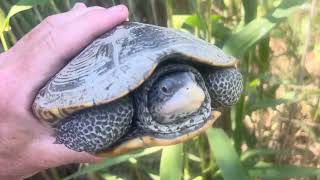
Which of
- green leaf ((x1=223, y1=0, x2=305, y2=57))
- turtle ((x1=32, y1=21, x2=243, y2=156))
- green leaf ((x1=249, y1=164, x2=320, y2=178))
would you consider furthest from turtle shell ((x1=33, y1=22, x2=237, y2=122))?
green leaf ((x1=249, y1=164, x2=320, y2=178))

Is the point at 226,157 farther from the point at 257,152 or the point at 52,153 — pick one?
the point at 52,153

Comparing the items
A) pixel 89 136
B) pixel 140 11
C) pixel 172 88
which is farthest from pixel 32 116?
pixel 140 11

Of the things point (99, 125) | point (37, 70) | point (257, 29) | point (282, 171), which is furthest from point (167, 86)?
point (282, 171)

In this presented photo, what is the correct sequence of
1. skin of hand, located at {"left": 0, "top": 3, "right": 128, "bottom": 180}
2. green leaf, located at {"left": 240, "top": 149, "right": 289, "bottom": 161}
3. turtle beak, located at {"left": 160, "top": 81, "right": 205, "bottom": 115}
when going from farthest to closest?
green leaf, located at {"left": 240, "top": 149, "right": 289, "bottom": 161}, skin of hand, located at {"left": 0, "top": 3, "right": 128, "bottom": 180}, turtle beak, located at {"left": 160, "top": 81, "right": 205, "bottom": 115}

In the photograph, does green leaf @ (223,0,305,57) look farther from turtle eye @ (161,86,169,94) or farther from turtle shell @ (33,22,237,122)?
turtle eye @ (161,86,169,94)

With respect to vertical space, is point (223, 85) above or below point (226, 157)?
above

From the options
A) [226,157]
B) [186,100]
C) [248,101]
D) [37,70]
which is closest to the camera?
[186,100]
